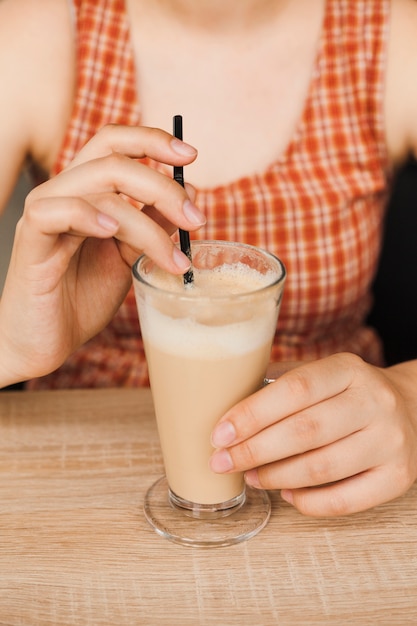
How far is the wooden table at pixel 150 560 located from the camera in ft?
2.37

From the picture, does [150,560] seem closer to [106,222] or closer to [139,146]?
[106,222]

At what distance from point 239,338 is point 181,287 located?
0.10 meters

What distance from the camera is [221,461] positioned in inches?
31.0

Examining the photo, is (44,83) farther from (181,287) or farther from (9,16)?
(181,287)

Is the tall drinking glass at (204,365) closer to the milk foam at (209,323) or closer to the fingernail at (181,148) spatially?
the milk foam at (209,323)

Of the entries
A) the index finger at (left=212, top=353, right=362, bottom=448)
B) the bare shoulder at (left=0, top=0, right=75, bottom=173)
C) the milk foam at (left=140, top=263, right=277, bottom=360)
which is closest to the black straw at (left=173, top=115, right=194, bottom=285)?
the milk foam at (left=140, top=263, right=277, bottom=360)

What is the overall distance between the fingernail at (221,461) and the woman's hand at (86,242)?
0.20m

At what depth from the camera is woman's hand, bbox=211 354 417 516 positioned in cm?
78

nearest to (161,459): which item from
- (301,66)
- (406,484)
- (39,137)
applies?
(406,484)

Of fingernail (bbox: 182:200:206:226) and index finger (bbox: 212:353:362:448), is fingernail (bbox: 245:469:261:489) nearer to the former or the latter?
index finger (bbox: 212:353:362:448)

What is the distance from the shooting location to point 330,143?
4.55 ft

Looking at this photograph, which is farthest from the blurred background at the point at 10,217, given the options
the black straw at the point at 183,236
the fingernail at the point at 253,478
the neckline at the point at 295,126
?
the fingernail at the point at 253,478

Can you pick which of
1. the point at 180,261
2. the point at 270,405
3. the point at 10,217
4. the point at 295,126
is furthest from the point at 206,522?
the point at 10,217

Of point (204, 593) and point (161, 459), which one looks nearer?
point (204, 593)
